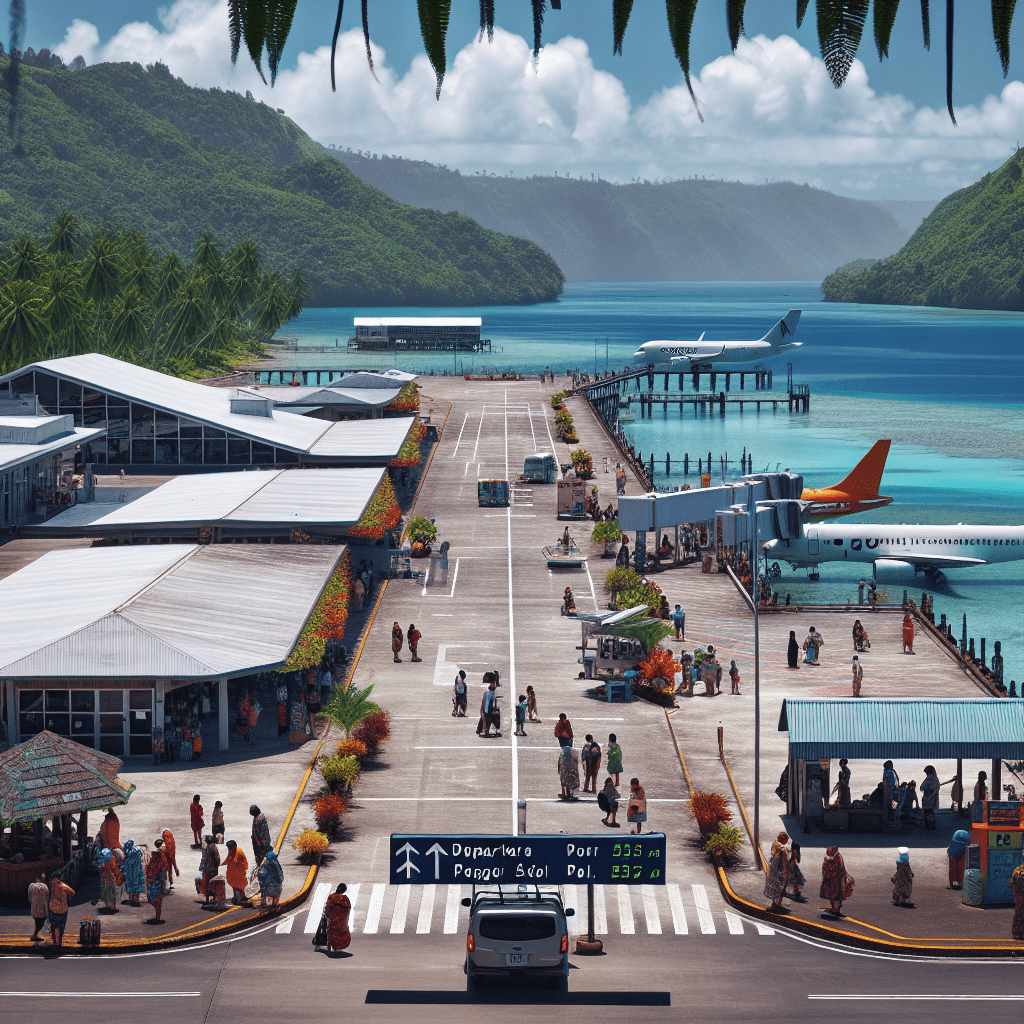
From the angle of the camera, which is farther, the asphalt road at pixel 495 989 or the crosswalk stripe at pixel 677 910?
the crosswalk stripe at pixel 677 910

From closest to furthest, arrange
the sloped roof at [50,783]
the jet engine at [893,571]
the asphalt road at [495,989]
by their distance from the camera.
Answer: the asphalt road at [495,989] → the sloped roof at [50,783] → the jet engine at [893,571]

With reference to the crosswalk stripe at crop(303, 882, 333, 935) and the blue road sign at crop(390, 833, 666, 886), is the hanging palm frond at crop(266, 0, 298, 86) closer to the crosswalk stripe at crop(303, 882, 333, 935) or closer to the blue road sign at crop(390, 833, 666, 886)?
the blue road sign at crop(390, 833, 666, 886)

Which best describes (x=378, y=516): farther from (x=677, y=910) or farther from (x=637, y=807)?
(x=677, y=910)

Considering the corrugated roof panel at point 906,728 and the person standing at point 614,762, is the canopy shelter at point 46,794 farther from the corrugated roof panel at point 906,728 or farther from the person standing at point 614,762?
the corrugated roof panel at point 906,728

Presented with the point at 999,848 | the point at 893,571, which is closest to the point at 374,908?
the point at 999,848

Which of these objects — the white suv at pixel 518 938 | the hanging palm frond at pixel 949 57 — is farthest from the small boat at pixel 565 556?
the hanging palm frond at pixel 949 57

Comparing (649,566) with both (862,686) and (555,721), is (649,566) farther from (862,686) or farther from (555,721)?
(555,721)

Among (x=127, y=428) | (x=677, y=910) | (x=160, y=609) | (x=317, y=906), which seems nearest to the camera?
(x=677, y=910)
